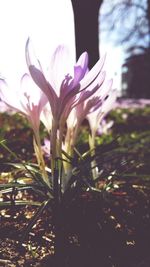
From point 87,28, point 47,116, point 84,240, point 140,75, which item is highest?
point 140,75

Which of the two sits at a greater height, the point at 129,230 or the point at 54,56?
the point at 54,56

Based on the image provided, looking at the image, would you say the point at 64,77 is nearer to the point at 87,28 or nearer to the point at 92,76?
the point at 92,76

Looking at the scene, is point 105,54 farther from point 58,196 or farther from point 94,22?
point 94,22

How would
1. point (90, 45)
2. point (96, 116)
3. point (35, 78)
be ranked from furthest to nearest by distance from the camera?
point (90, 45)
point (96, 116)
point (35, 78)

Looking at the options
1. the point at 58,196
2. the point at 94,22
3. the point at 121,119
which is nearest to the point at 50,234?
the point at 58,196

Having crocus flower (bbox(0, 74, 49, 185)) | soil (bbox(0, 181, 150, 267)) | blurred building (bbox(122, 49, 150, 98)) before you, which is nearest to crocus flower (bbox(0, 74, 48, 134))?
crocus flower (bbox(0, 74, 49, 185))

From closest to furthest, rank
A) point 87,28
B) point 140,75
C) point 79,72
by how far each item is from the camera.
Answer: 1. point 79,72
2. point 87,28
3. point 140,75

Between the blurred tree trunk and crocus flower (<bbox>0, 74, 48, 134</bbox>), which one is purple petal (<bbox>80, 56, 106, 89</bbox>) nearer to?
crocus flower (<bbox>0, 74, 48, 134</bbox>)

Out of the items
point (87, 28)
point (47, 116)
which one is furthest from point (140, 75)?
point (47, 116)

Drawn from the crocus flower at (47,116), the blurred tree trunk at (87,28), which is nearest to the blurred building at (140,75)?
the blurred tree trunk at (87,28)

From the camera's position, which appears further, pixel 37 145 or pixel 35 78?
pixel 37 145
